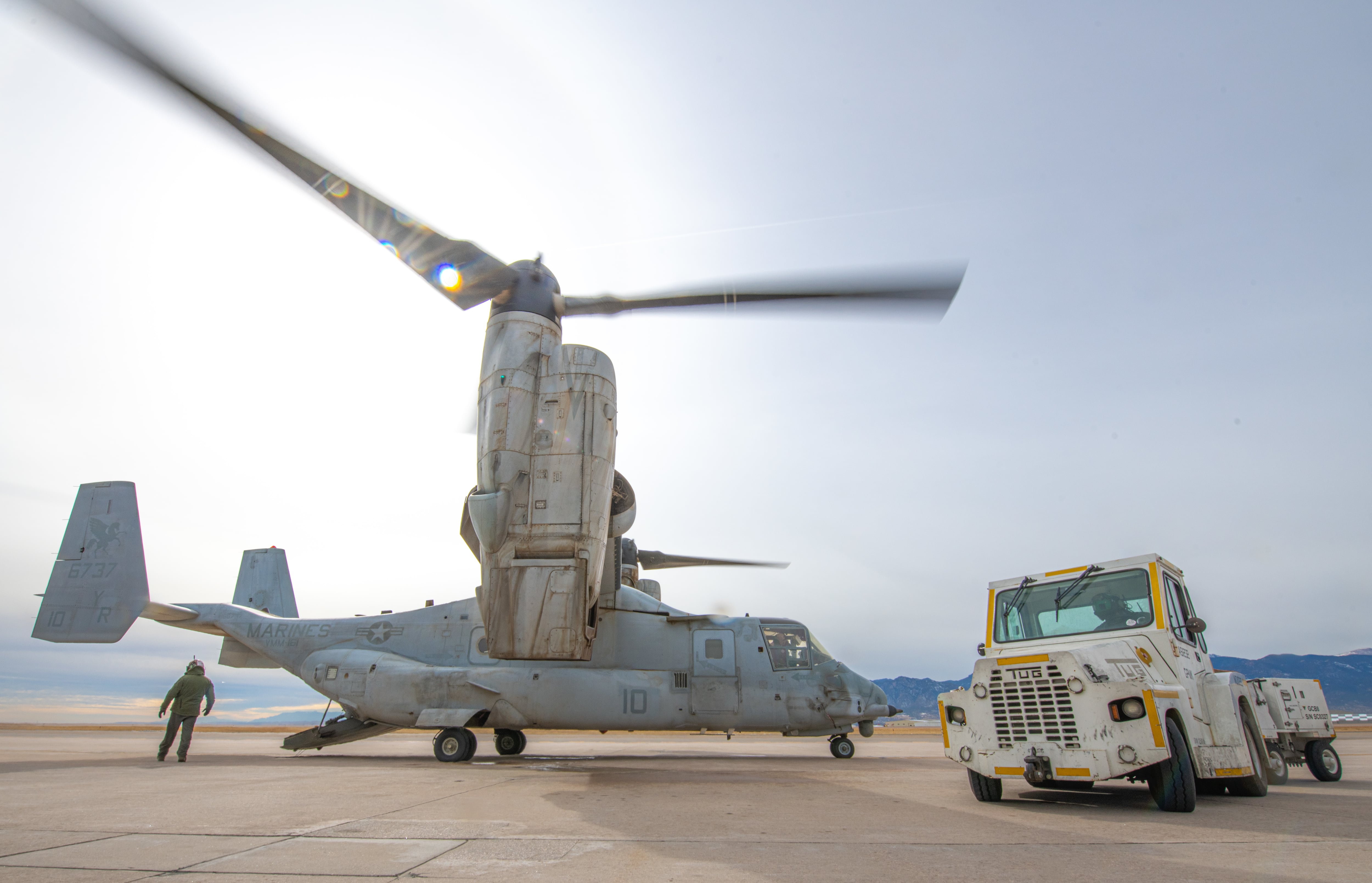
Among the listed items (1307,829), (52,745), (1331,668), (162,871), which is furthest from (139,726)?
(1331,668)

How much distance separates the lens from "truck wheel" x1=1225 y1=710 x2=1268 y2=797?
6469mm

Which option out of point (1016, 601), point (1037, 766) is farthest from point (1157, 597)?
point (1037, 766)

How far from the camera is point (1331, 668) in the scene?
147625mm

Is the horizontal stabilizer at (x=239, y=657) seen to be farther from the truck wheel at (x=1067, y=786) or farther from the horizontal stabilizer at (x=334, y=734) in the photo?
the truck wheel at (x=1067, y=786)

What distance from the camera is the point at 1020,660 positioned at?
19.4 feet

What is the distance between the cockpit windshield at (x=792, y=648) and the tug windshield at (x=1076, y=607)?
5.53 m

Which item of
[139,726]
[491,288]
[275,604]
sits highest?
[491,288]

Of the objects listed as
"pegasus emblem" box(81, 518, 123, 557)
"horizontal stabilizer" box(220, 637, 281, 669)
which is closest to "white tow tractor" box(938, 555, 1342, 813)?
"horizontal stabilizer" box(220, 637, 281, 669)

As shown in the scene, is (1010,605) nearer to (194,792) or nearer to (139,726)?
(194,792)

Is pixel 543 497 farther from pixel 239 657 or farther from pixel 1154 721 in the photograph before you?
pixel 239 657

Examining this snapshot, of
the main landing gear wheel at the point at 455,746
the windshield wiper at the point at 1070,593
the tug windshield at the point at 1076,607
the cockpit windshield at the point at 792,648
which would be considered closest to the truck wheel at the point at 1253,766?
the tug windshield at the point at 1076,607

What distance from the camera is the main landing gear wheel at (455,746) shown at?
1111cm

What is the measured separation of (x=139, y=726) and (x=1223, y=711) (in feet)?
170

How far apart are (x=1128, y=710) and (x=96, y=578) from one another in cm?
1638
